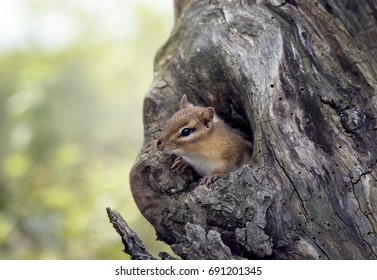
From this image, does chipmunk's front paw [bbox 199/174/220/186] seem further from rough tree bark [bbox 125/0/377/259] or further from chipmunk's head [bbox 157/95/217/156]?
chipmunk's head [bbox 157/95/217/156]

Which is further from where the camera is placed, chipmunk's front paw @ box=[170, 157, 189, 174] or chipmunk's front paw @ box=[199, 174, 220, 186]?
chipmunk's front paw @ box=[170, 157, 189, 174]

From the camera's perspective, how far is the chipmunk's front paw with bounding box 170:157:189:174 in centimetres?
457

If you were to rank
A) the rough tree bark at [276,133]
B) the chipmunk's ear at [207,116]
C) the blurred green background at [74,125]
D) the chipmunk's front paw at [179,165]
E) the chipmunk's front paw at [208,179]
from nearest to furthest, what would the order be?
the rough tree bark at [276,133]
the chipmunk's front paw at [208,179]
the chipmunk's front paw at [179,165]
the chipmunk's ear at [207,116]
the blurred green background at [74,125]

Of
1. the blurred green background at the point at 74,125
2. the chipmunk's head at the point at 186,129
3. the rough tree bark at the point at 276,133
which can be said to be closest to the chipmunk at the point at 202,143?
the chipmunk's head at the point at 186,129

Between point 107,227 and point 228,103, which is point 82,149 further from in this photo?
point 228,103

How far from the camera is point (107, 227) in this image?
7195 mm

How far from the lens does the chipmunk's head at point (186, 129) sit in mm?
4578

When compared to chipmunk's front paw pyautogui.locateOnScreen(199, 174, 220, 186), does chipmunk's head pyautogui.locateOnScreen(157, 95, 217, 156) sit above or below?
above

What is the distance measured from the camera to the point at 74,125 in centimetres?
1009

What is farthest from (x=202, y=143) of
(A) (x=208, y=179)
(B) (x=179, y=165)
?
(A) (x=208, y=179)

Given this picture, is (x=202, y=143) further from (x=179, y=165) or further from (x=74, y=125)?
(x=74, y=125)

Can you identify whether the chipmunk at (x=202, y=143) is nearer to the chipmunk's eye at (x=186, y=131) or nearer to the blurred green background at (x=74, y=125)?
the chipmunk's eye at (x=186, y=131)

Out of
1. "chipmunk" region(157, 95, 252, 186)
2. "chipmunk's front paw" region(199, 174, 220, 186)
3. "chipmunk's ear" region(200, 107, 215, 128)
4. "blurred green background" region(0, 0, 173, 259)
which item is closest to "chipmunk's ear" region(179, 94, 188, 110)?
"chipmunk" region(157, 95, 252, 186)
